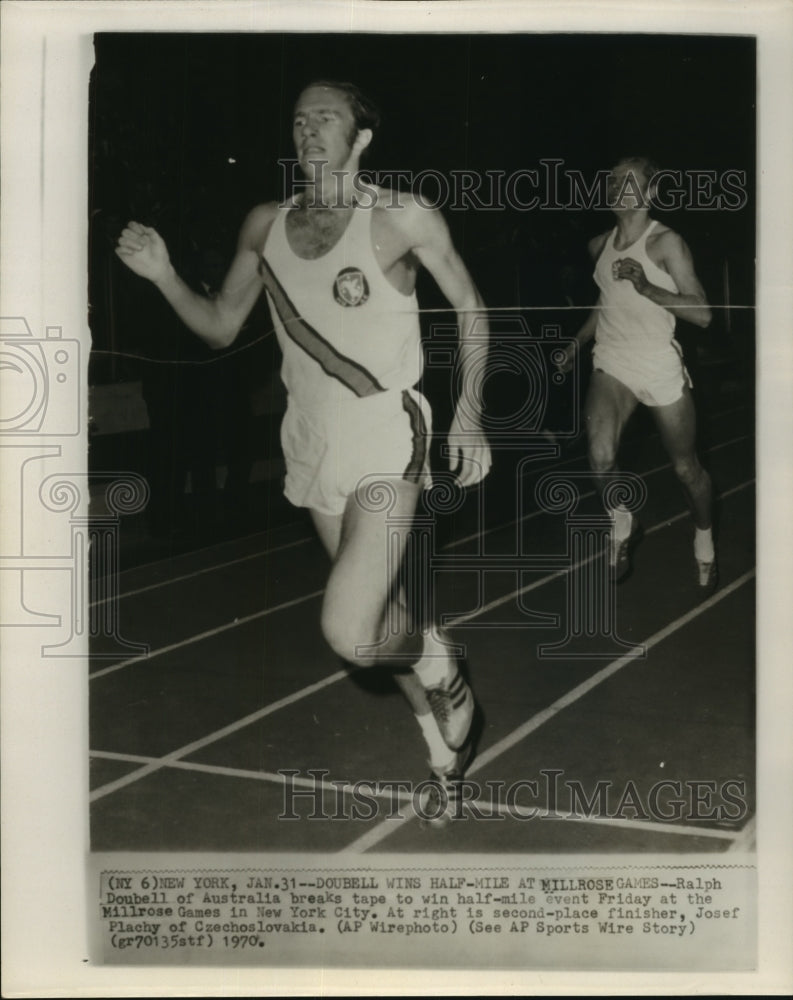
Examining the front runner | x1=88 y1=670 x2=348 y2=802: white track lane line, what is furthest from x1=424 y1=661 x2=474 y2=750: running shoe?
x1=88 y1=670 x2=348 y2=802: white track lane line

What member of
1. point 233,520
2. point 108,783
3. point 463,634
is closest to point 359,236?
point 233,520

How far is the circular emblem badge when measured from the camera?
363 cm

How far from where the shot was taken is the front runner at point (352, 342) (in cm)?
361

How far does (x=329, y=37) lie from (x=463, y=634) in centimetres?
169

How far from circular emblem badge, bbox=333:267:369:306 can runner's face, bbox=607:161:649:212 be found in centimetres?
72

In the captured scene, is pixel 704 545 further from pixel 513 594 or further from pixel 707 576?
pixel 513 594

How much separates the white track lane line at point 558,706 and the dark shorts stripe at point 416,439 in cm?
75

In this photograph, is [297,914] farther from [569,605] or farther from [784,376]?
[784,376]

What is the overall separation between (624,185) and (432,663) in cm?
144

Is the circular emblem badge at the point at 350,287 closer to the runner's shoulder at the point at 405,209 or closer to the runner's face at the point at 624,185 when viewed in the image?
the runner's shoulder at the point at 405,209

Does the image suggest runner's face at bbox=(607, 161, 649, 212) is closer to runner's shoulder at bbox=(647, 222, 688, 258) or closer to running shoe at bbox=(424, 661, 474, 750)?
runner's shoulder at bbox=(647, 222, 688, 258)

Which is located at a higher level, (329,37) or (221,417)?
(329,37)

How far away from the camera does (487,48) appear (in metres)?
3.59

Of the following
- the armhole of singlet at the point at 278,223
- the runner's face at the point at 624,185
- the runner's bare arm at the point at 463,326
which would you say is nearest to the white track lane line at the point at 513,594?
the runner's bare arm at the point at 463,326
